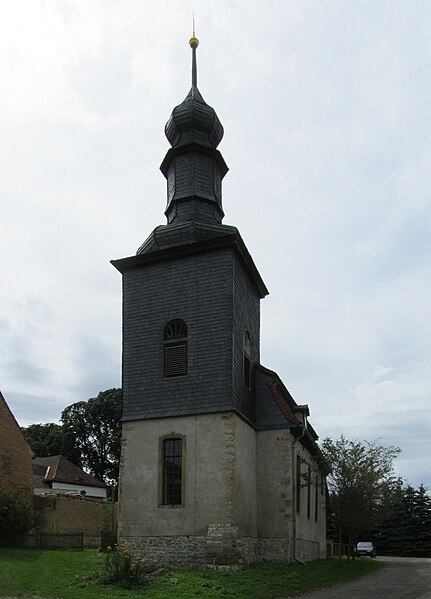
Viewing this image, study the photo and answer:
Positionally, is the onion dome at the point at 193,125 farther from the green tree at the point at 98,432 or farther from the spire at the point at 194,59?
the green tree at the point at 98,432

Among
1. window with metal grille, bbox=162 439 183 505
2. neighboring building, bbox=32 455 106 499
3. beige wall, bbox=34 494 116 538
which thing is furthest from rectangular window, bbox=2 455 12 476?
neighboring building, bbox=32 455 106 499

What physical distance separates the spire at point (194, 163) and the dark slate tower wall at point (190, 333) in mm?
2832

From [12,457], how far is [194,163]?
15.7m

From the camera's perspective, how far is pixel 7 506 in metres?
26.5

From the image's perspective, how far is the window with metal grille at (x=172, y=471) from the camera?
72.3ft

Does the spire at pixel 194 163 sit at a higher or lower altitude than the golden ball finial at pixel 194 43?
lower

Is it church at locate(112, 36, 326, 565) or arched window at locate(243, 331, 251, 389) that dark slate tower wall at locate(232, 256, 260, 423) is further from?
arched window at locate(243, 331, 251, 389)

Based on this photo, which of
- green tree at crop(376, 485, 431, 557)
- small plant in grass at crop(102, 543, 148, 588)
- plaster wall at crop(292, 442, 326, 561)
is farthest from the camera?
green tree at crop(376, 485, 431, 557)

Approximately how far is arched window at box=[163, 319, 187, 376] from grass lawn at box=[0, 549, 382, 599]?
672cm

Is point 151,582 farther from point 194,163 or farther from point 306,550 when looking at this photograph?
point 194,163

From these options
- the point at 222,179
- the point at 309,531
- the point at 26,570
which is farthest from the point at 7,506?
the point at 222,179

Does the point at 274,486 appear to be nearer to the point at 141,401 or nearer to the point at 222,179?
the point at 141,401

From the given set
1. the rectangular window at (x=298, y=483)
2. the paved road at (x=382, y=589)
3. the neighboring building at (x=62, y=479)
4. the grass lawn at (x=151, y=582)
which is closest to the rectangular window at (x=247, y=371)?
the rectangular window at (x=298, y=483)

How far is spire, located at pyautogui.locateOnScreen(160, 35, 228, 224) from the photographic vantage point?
2629 centimetres
